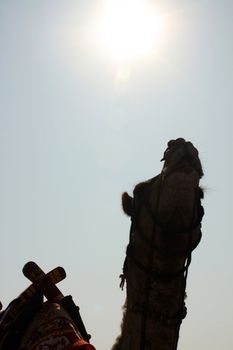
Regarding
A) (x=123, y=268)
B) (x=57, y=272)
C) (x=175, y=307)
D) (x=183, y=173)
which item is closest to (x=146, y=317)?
(x=175, y=307)

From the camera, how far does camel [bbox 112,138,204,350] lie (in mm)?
3500

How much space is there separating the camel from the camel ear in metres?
0.22

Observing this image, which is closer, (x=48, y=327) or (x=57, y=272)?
(x=48, y=327)

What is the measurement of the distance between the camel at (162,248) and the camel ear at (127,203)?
0.74 feet

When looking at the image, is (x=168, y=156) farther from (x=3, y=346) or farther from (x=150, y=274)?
(x=3, y=346)

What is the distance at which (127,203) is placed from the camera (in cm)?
443

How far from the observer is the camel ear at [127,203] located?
439 cm

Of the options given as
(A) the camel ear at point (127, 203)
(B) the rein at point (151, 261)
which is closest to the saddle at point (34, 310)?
(B) the rein at point (151, 261)

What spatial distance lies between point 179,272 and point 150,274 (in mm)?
223

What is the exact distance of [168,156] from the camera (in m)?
3.81

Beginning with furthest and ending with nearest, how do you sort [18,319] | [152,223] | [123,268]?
[123,268], [152,223], [18,319]

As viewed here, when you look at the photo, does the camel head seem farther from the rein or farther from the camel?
the rein

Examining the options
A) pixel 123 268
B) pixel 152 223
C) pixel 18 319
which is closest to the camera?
pixel 18 319

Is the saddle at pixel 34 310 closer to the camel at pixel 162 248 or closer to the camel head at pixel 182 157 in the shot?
the camel at pixel 162 248
